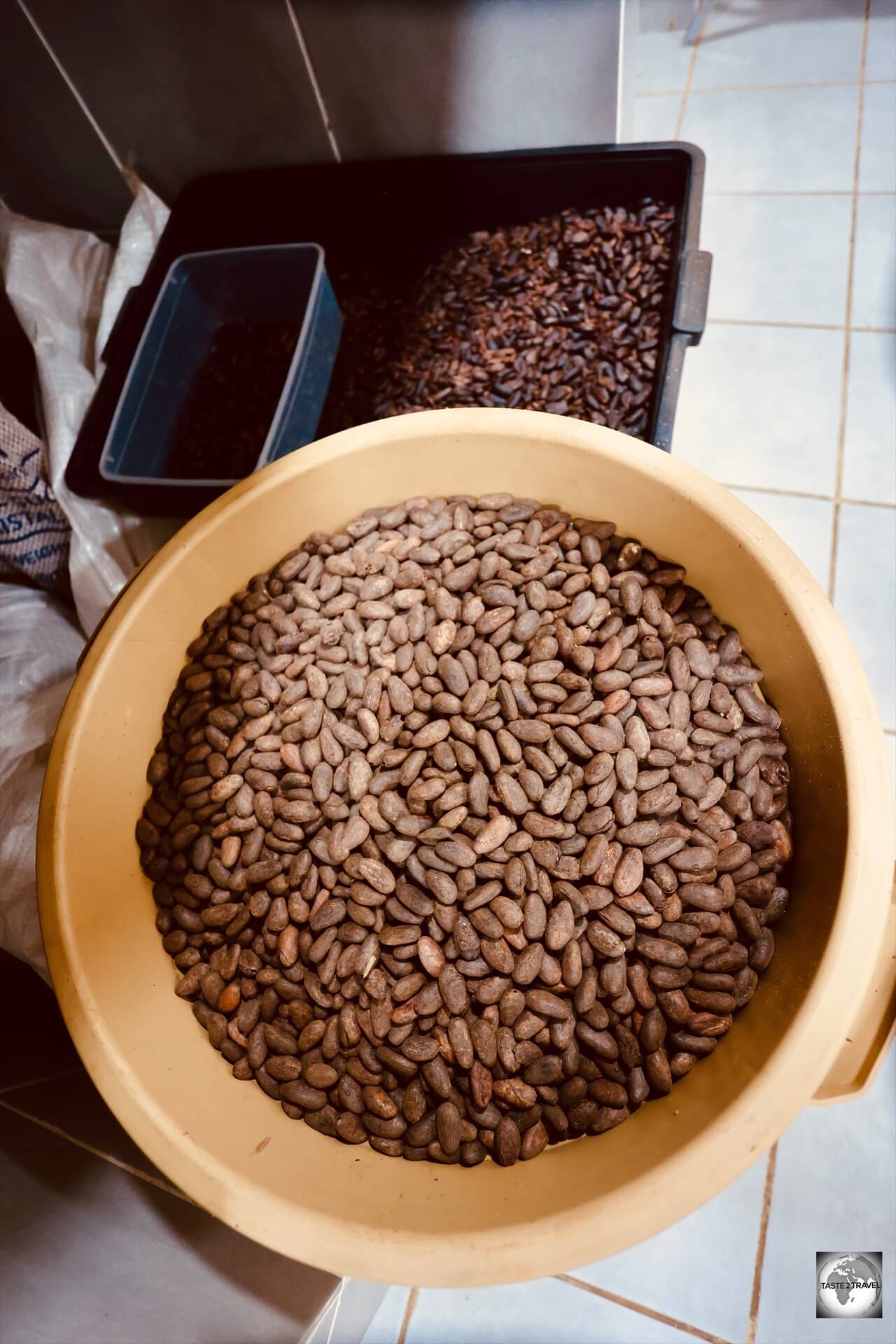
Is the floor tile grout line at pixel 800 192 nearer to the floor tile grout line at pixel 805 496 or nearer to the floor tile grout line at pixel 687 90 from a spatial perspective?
the floor tile grout line at pixel 687 90

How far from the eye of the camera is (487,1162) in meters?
0.54

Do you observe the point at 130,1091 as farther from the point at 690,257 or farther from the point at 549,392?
the point at 690,257

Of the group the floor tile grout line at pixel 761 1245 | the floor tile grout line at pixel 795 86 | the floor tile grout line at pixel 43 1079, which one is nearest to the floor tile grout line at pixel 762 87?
the floor tile grout line at pixel 795 86

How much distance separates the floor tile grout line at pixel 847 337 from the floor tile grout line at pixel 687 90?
35cm

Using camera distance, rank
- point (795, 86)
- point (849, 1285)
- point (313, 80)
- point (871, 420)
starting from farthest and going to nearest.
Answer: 1. point (795, 86)
2. point (871, 420)
3. point (313, 80)
4. point (849, 1285)

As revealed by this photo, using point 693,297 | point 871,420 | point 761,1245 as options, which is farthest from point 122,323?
point 761,1245

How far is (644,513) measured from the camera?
2.25 ft

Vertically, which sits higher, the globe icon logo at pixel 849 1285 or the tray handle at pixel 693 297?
the tray handle at pixel 693 297

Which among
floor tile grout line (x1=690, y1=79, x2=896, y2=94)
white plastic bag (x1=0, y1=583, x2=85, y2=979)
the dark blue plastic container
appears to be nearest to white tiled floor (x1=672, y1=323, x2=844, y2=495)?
the dark blue plastic container

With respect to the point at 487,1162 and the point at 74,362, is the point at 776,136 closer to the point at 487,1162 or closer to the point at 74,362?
the point at 74,362

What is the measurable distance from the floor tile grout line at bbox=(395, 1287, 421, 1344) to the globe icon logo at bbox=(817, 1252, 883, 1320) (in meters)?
0.43

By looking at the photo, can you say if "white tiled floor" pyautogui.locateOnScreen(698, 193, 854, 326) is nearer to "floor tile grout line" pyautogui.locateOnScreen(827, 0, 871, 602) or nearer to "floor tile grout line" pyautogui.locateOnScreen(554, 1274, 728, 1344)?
"floor tile grout line" pyautogui.locateOnScreen(827, 0, 871, 602)

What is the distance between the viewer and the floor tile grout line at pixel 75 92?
105 centimetres

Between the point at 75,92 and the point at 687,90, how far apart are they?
1319 mm
